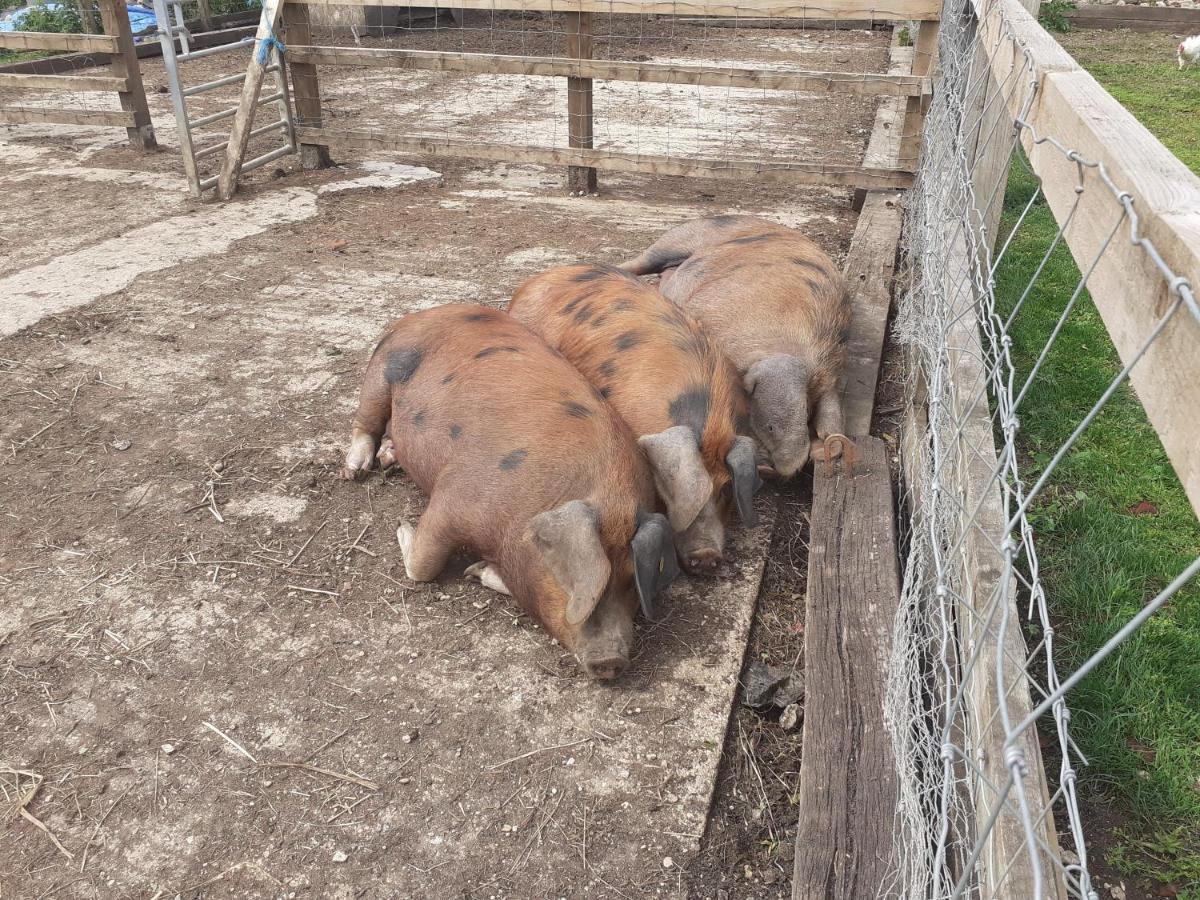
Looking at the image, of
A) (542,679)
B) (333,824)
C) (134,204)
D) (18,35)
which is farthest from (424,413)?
(18,35)

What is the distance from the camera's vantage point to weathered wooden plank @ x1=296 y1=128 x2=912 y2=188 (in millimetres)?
6480

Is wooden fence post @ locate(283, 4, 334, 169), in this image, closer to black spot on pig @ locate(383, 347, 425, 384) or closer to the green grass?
black spot on pig @ locate(383, 347, 425, 384)

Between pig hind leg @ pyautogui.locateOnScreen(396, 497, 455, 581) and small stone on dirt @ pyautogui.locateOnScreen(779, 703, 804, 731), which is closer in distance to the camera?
small stone on dirt @ pyautogui.locateOnScreen(779, 703, 804, 731)

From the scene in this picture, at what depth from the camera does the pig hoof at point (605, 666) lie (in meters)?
2.79

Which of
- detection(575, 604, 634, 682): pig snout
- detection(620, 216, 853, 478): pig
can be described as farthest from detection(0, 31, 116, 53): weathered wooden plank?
detection(575, 604, 634, 682): pig snout

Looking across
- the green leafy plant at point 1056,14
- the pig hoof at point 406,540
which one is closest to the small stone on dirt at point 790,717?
the pig hoof at point 406,540

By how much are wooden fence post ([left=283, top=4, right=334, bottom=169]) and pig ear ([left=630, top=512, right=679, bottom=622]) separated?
5.99m

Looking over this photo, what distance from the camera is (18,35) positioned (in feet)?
26.0

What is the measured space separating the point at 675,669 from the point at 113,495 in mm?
2283

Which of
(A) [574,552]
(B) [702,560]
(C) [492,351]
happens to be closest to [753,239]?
(C) [492,351]

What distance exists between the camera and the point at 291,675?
2.89 m

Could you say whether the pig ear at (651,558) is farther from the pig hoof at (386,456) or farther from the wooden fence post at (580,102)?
the wooden fence post at (580,102)

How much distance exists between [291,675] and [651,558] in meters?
1.16

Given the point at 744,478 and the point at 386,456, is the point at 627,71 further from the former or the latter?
the point at 744,478
